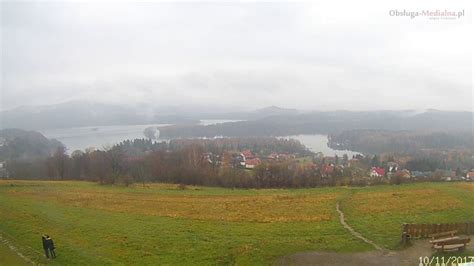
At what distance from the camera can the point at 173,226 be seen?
22922 mm

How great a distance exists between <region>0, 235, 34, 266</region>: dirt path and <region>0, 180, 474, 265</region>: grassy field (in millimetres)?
406

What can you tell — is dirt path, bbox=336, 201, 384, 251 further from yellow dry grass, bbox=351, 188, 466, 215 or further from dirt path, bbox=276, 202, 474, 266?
yellow dry grass, bbox=351, 188, 466, 215

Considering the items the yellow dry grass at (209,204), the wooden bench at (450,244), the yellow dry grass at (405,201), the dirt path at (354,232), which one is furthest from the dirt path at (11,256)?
the yellow dry grass at (405,201)

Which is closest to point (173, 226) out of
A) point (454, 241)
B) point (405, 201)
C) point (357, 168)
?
point (454, 241)

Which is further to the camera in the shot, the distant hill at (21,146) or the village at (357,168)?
the distant hill at (21,146)

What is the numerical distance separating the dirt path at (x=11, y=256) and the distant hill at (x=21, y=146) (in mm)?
57351

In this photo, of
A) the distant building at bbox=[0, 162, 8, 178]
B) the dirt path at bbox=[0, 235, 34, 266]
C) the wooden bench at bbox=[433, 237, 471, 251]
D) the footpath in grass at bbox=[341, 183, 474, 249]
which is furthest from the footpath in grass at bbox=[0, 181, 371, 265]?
the distant building at bbox=[0, 162, 8, 178]

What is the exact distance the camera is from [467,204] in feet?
89.6

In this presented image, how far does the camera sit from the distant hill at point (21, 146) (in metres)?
72.7

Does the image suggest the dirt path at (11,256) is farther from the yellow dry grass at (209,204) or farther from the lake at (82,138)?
the lake at (82,138)

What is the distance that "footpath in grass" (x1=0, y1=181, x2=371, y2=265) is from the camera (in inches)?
703

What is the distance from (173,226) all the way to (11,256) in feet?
27.2

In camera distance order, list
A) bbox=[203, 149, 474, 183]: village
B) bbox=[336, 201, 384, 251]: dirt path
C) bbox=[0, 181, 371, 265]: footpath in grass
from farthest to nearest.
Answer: bbox=[203, 149, 474, 183]: village → bbox=[336, 201, 384, 251]: dirt path → bbox=[0, 181, 371, 265]: footpath in grass

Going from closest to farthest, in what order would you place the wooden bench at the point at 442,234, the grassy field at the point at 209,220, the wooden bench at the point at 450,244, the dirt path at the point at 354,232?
the wooden bench at the point at 450,244 → the grassy field at the point at 209,220 → the dirt path at the point at 354,232 → the wooden bench at the point at 442,234
